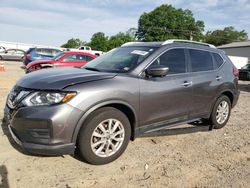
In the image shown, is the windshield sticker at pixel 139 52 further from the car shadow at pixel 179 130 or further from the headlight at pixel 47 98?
the headlight at pixel 47 98

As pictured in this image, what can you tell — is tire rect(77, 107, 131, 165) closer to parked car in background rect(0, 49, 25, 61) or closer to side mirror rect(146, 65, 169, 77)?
side mirror rect(146, 65, 169, 77)

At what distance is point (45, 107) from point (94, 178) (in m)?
1.07

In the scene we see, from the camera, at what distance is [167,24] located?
66188 mm

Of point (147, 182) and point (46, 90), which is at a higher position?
point (46, 90)

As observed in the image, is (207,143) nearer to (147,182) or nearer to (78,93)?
(147,182)

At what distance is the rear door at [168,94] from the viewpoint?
4.20 metres

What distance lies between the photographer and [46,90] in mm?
3488

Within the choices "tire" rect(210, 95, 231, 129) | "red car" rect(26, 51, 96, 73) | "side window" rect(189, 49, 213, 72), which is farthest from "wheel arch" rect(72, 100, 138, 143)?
"red car" rect(26, 51, 96, 73)

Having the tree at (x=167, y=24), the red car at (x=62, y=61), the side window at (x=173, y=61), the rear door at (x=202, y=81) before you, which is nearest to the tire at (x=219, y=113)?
the rear door at (x=202, y=81)

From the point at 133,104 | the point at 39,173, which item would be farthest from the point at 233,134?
the point at 39,173

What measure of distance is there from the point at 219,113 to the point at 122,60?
248cm

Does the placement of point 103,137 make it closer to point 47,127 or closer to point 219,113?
point 47,127

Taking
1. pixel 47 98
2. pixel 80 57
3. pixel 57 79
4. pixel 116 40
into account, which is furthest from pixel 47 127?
pixel 116 40

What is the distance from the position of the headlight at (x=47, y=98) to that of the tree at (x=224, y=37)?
3245 inches
